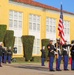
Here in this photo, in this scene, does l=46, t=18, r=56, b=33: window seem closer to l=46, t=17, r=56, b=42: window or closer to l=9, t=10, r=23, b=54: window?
l=46, t=17, r=56, b=42: window

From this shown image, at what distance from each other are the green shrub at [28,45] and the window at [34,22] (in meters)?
4.37

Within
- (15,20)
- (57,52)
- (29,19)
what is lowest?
(57,52)

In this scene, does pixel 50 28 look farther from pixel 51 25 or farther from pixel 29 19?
pixel 29 19

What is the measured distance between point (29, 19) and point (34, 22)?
1.21 m

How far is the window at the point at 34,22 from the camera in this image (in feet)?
149

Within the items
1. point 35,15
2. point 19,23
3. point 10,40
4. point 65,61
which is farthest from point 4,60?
point 35,15

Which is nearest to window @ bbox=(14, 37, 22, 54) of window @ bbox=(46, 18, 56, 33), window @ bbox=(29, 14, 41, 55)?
window @ bbox=(29, 14, 41, 55)

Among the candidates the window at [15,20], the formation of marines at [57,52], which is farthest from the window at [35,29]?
the formation of marines at [57,52]

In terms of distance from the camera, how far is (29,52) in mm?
41438

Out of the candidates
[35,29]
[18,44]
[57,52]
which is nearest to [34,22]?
[35,29]

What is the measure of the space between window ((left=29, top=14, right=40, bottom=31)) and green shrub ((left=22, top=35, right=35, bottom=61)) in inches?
172

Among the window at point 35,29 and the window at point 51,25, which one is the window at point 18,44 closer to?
the window at point 35,29

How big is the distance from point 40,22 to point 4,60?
57.8 feet

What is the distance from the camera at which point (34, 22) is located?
151 ft
